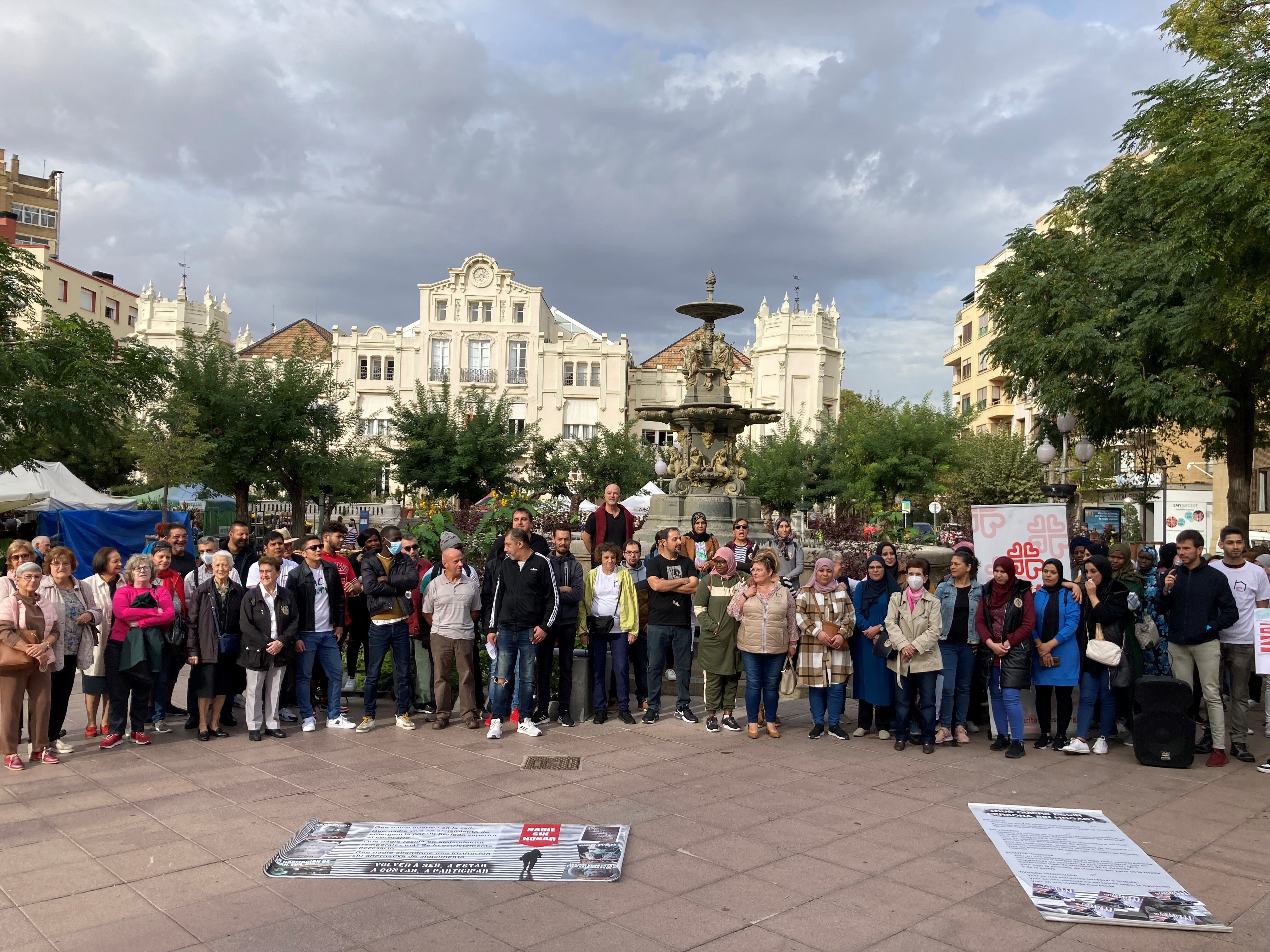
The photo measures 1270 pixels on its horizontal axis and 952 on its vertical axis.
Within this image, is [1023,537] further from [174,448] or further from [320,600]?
[174,448]

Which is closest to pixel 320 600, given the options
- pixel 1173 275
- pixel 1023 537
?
pixel 1023 537

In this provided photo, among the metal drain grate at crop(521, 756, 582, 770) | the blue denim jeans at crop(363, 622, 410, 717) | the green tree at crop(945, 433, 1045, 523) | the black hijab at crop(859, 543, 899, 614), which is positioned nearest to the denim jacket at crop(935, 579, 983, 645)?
the black hijab at crop(859, 543, 899, 614)

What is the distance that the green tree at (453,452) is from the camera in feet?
118

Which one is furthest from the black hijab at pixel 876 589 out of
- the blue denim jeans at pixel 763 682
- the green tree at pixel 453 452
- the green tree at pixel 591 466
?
the green tree at pixel 591 466

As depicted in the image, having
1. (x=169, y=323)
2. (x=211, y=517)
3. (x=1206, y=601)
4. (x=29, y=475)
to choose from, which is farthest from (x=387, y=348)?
(x=1206, y=601)

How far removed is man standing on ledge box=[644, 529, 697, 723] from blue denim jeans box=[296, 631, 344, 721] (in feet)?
9.67

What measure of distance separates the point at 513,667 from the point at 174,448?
2097 centimetres

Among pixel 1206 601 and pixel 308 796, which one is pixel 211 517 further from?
pixel 1206 601

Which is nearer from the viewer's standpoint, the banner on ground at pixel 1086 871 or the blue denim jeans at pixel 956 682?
the banner on ground at pixel 1086 871

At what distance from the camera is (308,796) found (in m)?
6.79

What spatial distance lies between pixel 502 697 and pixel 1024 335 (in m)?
16.4

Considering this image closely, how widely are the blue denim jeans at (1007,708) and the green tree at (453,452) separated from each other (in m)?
28.1

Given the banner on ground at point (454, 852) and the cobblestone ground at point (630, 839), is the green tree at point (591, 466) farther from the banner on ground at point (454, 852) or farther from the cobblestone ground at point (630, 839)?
→ the banner on ground at point (454, 852)

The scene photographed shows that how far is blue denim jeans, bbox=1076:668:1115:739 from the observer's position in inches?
332
